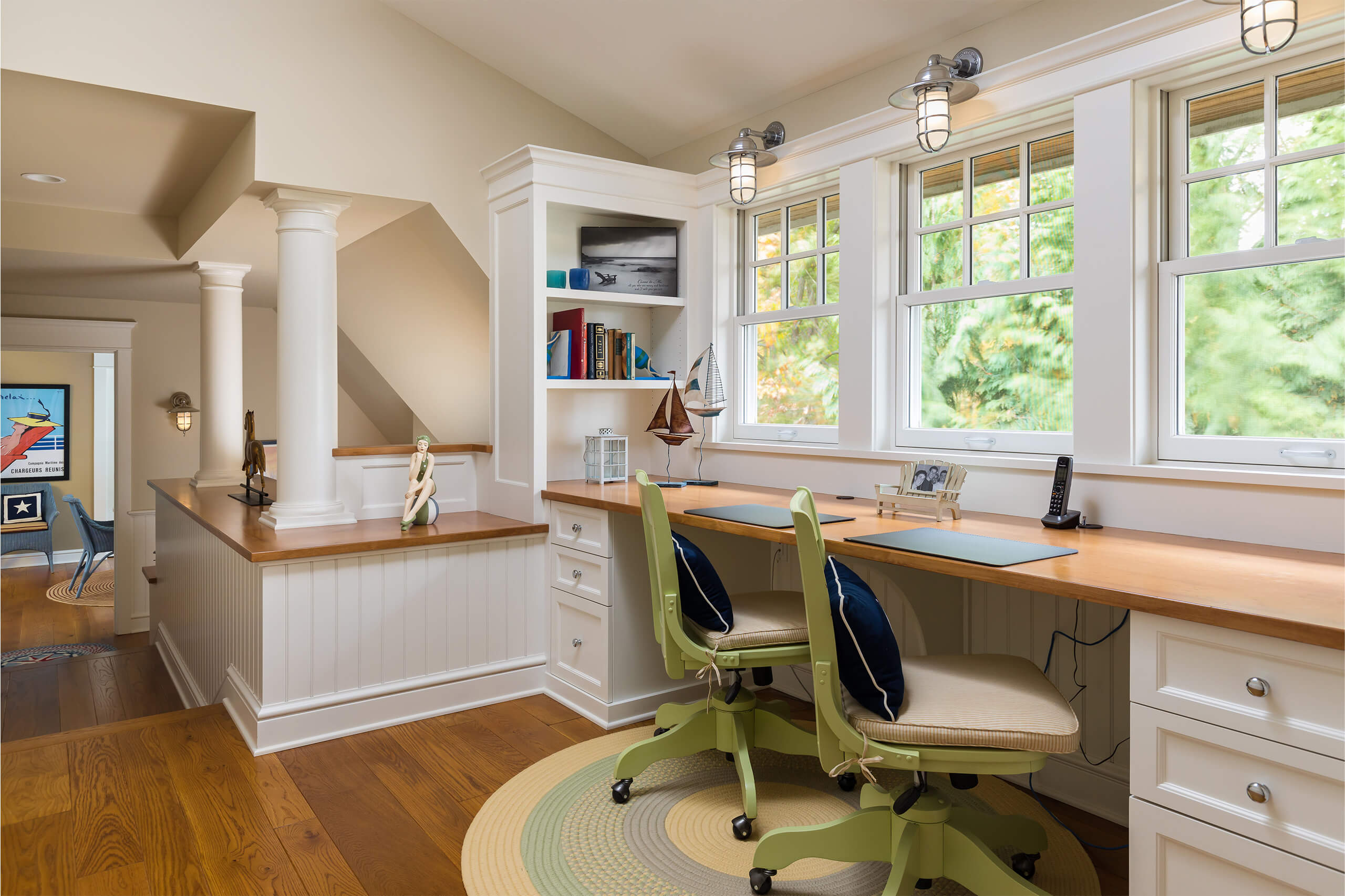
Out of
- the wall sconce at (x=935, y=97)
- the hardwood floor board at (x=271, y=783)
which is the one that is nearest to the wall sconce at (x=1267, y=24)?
the wall sconce at (x=935, y=97)

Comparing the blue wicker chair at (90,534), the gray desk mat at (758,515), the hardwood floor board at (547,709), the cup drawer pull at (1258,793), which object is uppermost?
the gray desk mat at (758,515)

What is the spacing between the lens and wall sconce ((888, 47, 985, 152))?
2.30m

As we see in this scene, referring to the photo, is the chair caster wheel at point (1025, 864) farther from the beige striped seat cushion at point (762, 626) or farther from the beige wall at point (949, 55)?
the beige wall at point (949, 55)

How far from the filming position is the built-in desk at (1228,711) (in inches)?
46.1

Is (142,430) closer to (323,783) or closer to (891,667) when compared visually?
(323,783)

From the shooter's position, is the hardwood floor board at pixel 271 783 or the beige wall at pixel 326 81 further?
the beige wall at pixel 326 81

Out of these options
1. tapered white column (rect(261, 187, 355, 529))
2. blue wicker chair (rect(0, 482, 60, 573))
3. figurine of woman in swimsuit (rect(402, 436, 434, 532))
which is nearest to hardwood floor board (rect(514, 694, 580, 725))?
figurine of woman in swimsuit (rect(402, 436, 434, 532))

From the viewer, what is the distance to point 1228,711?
1.27 metres

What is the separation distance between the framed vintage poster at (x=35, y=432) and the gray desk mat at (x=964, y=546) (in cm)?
859

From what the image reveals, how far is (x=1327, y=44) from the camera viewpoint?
6.13 feet

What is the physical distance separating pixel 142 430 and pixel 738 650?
6248 mm

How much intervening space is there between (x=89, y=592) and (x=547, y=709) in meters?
6.20

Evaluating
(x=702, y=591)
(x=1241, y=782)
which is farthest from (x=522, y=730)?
(x=1241, y=782)

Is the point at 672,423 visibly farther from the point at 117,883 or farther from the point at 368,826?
the point at 117,883
